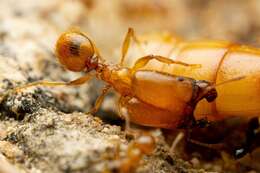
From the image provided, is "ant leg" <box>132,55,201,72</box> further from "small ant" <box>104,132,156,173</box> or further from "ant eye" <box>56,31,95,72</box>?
"small ant" <box>104,132,156,173</box>

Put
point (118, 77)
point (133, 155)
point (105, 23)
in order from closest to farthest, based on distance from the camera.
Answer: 1. point (133, 155)
2. point (118, 77)
3. point (105, 23)

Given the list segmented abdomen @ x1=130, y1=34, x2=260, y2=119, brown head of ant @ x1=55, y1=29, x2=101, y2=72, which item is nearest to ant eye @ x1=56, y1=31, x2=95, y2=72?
brown head of ant @ x1=55, y1=29, x2=101, y2=72

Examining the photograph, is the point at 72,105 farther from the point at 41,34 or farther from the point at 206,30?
the point at 206,30

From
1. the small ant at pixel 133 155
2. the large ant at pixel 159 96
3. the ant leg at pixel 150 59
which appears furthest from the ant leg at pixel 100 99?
the small ant at pixel 133 155

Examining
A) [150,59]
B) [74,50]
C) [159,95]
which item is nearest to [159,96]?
[159,95]

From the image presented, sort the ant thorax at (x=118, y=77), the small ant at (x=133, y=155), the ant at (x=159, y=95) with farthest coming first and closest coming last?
the ant thorax at (x=118, y=77)
the ant at (x=159, y=95)
the small ant at (x=133, y=155)

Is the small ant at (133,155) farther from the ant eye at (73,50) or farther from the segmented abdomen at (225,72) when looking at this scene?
the ant eye at (73,50)

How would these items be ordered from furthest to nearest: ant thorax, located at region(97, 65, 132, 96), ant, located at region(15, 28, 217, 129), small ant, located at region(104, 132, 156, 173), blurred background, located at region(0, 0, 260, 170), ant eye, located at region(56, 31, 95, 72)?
1. blurred background, located at region(0, 0, 260, 170)
2. ant eye, located at region(56, 31, 95, 72)
3. ant thorax, located at region(97, 65, 132, 96)
4. ant, located at region(15, 28, 217, 129)
5. small ant, located at region(104, 132, 156, 173)

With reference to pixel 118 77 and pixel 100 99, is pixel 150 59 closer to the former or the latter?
pixel 118 77

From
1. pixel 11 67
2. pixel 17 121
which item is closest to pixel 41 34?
pixel 11 67
